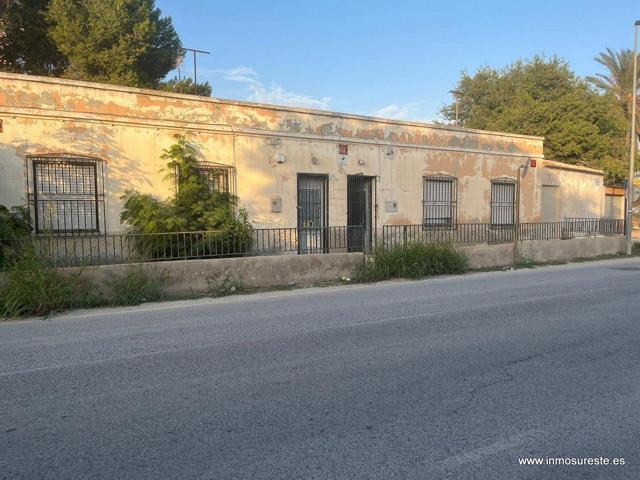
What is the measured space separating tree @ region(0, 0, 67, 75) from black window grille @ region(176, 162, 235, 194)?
12.6m

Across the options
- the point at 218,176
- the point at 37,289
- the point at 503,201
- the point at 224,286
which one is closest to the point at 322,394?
the point at 37,289

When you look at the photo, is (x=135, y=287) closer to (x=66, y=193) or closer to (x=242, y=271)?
(x=242, y=271)

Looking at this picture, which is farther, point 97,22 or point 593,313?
point 97,22

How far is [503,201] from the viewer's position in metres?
18.4

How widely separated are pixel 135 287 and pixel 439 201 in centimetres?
1129

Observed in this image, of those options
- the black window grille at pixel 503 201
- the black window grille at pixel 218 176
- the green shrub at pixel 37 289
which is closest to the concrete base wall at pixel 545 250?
the black window grille at pixel 503 201

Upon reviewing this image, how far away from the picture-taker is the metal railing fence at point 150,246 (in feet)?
28.7

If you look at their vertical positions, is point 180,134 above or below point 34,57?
below

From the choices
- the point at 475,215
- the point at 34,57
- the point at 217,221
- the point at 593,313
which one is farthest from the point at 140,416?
the point at 34,57

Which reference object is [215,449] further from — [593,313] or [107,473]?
[593,313]

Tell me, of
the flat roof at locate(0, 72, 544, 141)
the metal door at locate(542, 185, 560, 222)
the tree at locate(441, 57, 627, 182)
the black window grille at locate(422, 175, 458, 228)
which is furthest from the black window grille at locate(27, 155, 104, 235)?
the tree at locate(441, 57, 627, 182)

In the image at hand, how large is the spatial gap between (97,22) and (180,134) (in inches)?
467

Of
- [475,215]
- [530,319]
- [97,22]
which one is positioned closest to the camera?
[530,319]

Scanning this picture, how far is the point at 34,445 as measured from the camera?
126 inches
